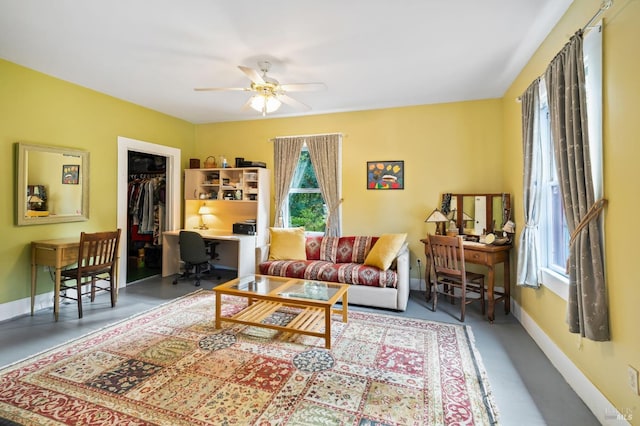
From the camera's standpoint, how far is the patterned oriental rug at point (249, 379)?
176cm

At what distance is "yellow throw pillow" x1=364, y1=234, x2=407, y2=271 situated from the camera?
11.9 ft

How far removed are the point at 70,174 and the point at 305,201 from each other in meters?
3.06

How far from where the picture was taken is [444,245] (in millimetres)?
3311

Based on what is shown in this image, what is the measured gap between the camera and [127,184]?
4543mm

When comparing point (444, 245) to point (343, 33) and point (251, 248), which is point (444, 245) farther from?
point (251, 248)

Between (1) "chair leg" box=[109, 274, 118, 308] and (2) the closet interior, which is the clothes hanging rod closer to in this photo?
(1) "chair leg" box=[109, 274, 118, 308]

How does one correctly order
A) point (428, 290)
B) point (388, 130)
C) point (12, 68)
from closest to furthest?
point (12, 68)
point (428, 290)
point (388, 130)

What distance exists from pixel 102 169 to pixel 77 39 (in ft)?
6.01

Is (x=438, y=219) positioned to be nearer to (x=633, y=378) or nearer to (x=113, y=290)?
(x=633, y=378)

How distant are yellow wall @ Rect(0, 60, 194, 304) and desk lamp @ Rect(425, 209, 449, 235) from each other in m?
4.32

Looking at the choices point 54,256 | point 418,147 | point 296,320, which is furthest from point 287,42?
point 54,256

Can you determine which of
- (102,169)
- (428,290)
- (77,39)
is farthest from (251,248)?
(77,39)

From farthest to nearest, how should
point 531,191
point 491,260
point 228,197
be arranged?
point 228,197
point 491,260
point 531,191

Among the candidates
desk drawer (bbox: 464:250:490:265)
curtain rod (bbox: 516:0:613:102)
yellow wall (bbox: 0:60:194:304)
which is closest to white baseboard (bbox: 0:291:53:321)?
yellow wall (bbox: 0:60:194:304)
